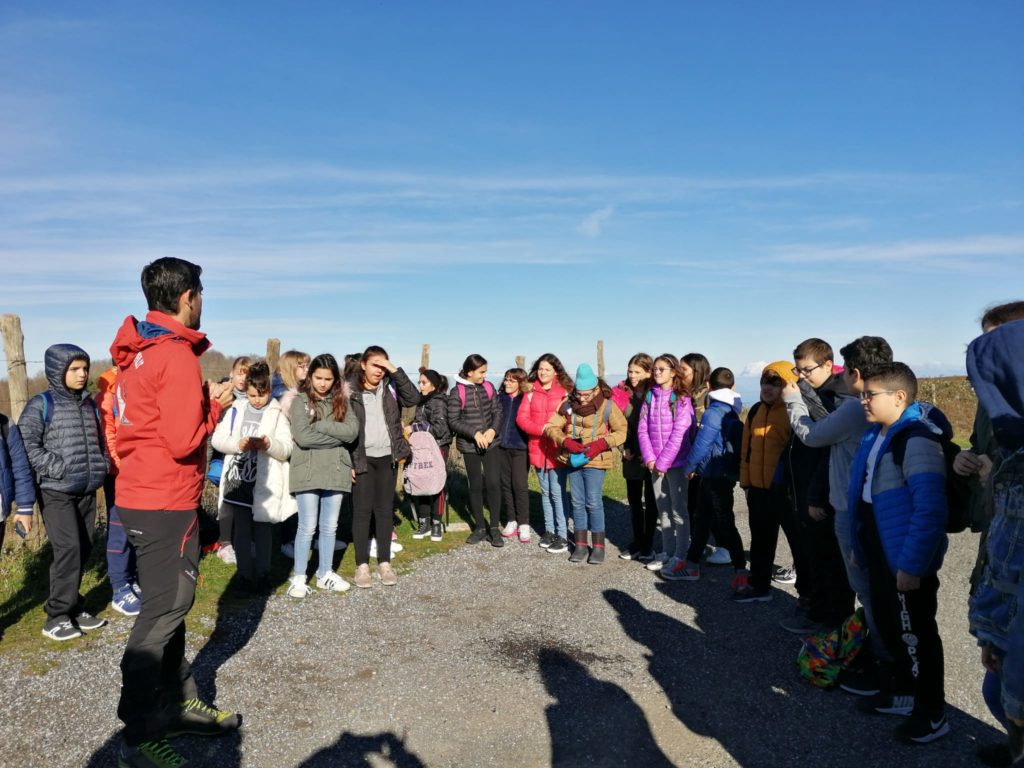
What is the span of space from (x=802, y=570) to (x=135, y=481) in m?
5.02

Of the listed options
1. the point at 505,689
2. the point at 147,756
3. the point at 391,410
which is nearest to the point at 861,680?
the point at 505,689

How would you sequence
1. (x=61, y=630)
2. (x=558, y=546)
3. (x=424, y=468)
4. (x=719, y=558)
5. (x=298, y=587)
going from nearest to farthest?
(x=61, y=630) → (x=298, y=587) → (x=719, y=558) → (x=558, y=546) → (x=424, y=468)

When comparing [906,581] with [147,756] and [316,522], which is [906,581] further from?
[316,522]

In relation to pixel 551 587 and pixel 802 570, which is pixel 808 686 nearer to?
pixel 802 570

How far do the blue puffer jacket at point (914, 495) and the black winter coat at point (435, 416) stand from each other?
5.54m

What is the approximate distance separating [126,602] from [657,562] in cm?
481

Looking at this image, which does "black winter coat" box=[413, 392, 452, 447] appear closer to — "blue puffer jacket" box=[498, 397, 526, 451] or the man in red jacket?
"blue puffer jacket" box=[498, 397, 526, 451]

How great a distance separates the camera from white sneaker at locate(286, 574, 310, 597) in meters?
6.30

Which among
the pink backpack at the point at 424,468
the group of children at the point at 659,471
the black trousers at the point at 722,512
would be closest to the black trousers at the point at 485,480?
the group of children at the point at 659,471

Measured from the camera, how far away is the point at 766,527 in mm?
6160

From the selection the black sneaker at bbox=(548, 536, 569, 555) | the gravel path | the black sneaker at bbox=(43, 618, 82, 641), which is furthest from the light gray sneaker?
the black sneaker at bbox=(43, 618, 82, 641)

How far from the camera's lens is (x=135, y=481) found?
3521 millimetres

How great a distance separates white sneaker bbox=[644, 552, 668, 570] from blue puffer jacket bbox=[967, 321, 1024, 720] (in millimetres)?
4690

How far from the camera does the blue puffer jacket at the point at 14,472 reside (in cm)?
502
